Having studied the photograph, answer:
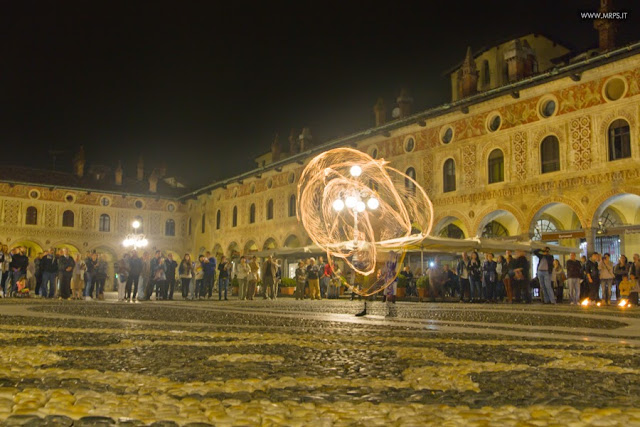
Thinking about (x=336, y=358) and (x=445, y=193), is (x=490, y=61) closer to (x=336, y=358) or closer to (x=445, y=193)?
(x=445, y=193)

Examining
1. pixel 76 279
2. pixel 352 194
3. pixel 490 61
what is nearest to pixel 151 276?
pixel 76 279

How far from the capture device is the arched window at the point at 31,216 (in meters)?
42.6

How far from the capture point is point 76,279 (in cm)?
1855

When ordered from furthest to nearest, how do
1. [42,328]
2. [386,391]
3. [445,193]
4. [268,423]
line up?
[445,193], [42,328], [386,391], [268,423]

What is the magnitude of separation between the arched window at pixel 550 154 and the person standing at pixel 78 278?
15.9 meters

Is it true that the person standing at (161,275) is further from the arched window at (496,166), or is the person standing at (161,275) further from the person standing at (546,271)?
the arched window at (496,166)

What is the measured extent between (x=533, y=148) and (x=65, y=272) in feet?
53.3

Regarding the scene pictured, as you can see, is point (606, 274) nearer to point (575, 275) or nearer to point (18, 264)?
point (575, 275)

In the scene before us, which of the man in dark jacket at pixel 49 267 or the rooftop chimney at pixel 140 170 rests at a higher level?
the rooftop chimney at pixel 140 170

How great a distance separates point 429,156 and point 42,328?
2109cm

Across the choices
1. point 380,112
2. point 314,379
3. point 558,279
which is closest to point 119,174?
point 380,112

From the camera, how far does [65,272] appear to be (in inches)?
713

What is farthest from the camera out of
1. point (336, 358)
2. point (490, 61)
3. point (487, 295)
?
point (490, 61)

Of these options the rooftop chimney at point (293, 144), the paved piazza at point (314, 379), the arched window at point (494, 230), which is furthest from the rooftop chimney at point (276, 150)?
the paved piazza at point (314, 379)
